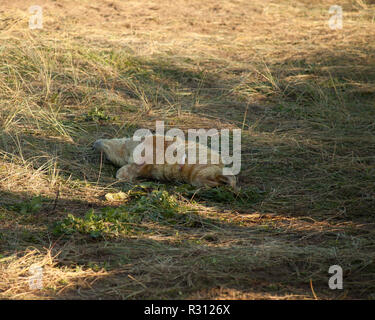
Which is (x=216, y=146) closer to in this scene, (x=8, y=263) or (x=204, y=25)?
(x=8, y=263)

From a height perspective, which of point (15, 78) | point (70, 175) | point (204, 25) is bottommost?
point (70, 175)

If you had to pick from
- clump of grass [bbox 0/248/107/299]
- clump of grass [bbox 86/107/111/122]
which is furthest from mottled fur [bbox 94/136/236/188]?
clump of grass [bbox 0/248/107/299]

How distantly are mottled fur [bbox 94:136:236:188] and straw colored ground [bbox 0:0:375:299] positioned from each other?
0.12 meters

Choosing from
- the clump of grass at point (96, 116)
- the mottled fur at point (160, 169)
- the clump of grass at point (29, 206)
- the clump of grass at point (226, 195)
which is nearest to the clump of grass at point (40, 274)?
the clump of grass at point (29, 206)

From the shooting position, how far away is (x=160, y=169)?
454 cm

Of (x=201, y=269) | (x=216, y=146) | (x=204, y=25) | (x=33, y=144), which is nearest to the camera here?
(x=201, y=269)

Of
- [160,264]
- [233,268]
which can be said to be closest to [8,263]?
[160,264]

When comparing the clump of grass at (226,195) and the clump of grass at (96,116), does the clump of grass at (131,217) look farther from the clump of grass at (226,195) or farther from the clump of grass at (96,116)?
the clump of grass at (96,116)

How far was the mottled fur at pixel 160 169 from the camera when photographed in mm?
4383

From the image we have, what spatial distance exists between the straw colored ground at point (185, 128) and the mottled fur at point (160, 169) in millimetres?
124

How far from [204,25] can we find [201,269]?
680 centimetres

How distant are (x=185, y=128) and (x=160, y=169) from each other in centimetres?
110

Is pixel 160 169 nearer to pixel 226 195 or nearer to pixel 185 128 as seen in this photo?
pixel 226 195
